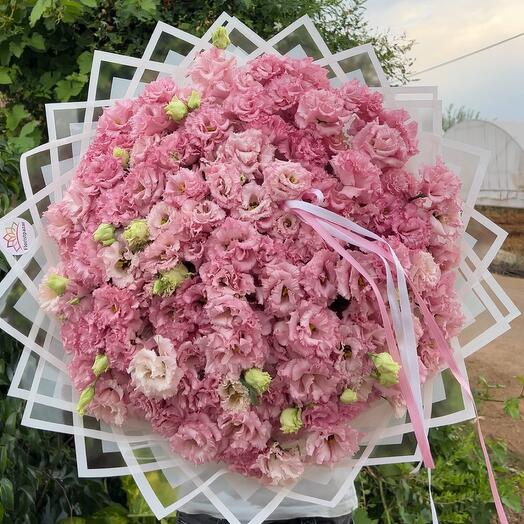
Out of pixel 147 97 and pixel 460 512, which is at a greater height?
pixel 147 97

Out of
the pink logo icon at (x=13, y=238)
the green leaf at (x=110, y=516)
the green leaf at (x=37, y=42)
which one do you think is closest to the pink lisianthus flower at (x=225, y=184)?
the pink logo icon at (x=13, y=238)

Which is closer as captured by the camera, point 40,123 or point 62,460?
point 62,460

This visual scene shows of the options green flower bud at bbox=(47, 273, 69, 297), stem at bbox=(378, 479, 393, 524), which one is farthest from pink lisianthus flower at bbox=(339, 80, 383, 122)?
stem at bbox=(378, 479, 393, 524)

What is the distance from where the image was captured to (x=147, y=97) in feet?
2.85

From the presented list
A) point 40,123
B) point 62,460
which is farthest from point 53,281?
point 40,123

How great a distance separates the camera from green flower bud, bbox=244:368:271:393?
0.74 metres

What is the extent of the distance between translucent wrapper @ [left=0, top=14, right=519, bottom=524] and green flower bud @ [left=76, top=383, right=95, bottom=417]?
0.17 ft

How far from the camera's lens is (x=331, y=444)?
31.7 inches

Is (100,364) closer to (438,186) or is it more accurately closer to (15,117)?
(438,186)

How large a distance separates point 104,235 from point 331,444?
38 centimetres

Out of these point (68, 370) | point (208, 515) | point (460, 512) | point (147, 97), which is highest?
point (147, 97)

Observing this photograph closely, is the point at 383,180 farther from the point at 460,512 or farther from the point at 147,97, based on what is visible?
the point at 460,512

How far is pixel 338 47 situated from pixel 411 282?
4.84 ft

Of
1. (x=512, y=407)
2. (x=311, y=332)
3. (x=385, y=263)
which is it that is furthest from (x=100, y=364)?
(x=512, y=407)
